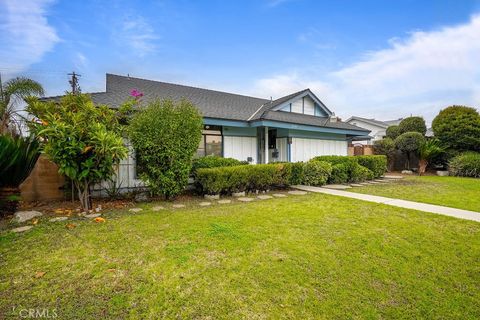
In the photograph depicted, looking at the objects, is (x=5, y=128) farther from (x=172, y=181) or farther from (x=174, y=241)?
(x=174, y=241)

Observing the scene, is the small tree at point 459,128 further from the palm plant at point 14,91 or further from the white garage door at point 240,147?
the palm plant at point 14,91

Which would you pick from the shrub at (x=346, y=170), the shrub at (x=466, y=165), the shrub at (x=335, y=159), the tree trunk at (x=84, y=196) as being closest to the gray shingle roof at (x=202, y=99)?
the shrub at (x=335, y=159)

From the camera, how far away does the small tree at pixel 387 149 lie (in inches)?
642

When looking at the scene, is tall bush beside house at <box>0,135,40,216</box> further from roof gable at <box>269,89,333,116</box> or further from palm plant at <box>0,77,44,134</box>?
roof gable at <box>269,89,333,116</box>

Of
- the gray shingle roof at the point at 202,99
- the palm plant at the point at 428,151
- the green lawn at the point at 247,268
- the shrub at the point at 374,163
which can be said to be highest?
the gray shingle roof at the point at 202,99

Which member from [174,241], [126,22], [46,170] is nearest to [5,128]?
[46,170]

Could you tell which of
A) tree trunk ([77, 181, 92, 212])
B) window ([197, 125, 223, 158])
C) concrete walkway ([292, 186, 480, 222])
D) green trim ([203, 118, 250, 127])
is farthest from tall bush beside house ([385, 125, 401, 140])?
tree trunk ([77, 181, 92, 212])

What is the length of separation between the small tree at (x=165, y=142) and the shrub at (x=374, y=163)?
30.6ft

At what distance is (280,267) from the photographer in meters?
2.87

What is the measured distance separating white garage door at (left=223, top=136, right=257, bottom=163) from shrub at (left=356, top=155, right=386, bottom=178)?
5622 millimetres

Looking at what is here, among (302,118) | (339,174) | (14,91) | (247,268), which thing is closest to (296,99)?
(302,118)

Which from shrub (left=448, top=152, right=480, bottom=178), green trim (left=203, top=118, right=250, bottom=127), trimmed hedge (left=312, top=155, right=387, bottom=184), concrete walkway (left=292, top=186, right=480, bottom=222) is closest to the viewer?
concrete walkway (left=292, top=186, right=480, bottom=222)

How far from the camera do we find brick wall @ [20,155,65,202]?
21.0 ft

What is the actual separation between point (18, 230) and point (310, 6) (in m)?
12.0
